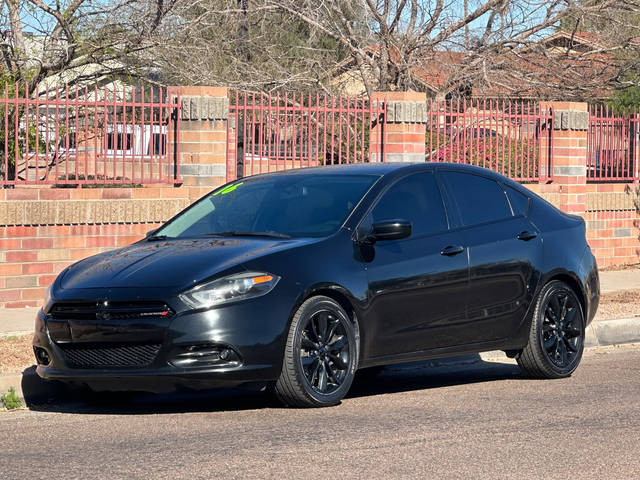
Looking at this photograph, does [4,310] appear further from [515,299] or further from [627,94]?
[627,94]

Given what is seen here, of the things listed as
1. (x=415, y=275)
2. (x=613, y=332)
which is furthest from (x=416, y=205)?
(x=613, y=332)

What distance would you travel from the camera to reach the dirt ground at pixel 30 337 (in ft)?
29.3

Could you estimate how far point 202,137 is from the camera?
14.7 meters

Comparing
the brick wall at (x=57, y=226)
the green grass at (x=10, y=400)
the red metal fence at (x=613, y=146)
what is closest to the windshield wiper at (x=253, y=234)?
the green grass at (x=10, y=400)

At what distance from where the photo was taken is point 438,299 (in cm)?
832

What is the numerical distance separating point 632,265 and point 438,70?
765cm

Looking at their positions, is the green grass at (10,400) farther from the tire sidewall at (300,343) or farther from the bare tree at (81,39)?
the bare tree at (81,39)

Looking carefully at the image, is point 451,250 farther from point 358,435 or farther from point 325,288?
point 358,435

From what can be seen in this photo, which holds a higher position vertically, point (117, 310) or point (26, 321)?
point (117, 310)

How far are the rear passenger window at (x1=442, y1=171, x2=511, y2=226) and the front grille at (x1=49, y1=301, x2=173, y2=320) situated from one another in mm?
2525

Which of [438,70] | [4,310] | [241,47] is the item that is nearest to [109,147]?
[4,310]

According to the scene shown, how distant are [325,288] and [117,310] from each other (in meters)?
1.28

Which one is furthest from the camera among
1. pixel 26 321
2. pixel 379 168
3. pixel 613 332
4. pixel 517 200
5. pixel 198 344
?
pixel 26 321

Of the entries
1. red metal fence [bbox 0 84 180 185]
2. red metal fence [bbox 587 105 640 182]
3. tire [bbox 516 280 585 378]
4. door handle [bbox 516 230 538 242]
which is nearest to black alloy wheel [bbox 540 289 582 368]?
tire [bbox 516 280 585 378]
